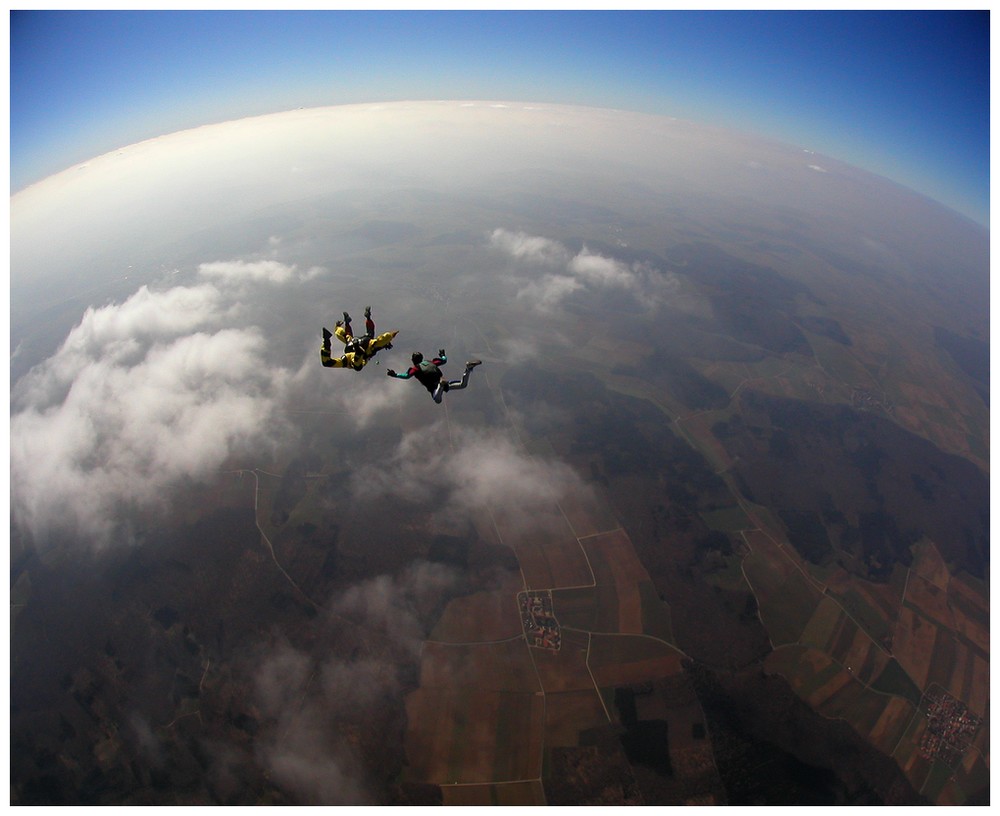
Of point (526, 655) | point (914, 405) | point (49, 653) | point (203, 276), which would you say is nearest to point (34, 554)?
point (49, 653)

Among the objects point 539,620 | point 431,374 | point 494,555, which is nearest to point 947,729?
point 539,620

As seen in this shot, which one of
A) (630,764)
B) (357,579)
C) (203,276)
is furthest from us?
(203,276)

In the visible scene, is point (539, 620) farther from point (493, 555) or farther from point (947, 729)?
point (947, 729)

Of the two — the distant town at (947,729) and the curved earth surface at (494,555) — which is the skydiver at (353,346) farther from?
the distant town at (947,729)

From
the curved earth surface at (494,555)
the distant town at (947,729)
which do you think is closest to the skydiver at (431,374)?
the curved earth surface at (494,555)

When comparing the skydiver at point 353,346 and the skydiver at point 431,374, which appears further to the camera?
the skydiver at point 431,374

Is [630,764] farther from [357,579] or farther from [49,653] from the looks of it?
[49,653]
